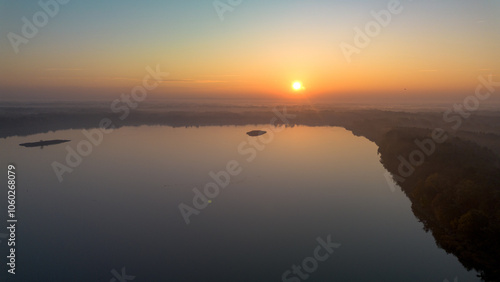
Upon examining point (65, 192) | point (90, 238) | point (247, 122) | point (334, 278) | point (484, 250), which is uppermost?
point (247, 122)

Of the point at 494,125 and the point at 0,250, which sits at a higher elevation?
the point at 494,125

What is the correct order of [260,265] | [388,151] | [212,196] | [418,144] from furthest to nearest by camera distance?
[388,151] < [418,144] < [212,196] < [260,265]

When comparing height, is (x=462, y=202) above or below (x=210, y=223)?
below

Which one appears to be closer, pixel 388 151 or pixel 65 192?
pixel 65 192

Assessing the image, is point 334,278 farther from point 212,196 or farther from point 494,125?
point 494,125

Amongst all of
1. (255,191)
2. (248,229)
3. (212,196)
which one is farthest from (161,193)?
(248,229)

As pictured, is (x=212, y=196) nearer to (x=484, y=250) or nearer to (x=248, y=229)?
(x=248, y=229)

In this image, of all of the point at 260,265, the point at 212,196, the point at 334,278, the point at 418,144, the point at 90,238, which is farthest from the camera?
the point at 418,144
